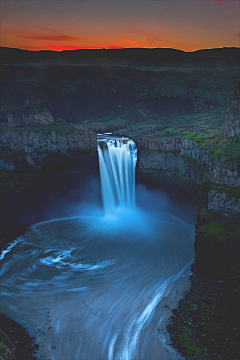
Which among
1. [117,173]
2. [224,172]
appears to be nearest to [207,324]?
[224,172]

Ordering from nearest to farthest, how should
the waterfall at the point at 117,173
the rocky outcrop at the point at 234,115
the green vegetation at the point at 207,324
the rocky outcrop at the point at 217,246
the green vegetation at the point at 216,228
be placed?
the green vegetation at the point at 207,324 < the rocky outcrop at the point at 217,246 < the green vegetation at the point at 216,228 < the rocky outcrop at the point at 234,115 < the waterfall at the point at 117,173

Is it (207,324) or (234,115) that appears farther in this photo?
(234,115)

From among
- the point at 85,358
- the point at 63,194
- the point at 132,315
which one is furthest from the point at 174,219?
the point at 85,358

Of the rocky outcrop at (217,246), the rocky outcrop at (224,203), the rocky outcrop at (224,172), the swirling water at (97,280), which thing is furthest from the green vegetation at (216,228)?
the swirling water at (97,280)

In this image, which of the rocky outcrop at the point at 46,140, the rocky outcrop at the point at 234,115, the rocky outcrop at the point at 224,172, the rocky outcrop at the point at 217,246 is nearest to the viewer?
the rocky outcrop at the point at 217,246

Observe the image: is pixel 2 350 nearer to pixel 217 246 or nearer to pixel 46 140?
pixel 217 246

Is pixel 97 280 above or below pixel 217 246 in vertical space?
below

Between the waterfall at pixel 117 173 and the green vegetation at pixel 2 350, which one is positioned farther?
the waterfall at pixel 117 173

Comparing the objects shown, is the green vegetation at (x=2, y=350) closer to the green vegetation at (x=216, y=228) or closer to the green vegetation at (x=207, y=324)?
the green vegetation at (x=207, y=324)

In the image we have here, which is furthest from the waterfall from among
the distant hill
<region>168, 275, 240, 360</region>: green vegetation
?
the distant hill

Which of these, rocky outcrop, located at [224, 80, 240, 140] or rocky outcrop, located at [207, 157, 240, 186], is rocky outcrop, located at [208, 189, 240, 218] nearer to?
rocky outcrop, located at [207, 157, 240, 186]
